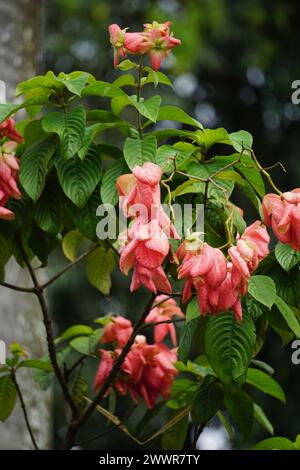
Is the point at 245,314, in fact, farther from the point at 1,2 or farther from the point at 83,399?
the point at 1,2

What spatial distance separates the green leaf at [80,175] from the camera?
139cm

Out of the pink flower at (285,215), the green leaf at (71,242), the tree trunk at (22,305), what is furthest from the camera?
the tree trunk at (22,305)

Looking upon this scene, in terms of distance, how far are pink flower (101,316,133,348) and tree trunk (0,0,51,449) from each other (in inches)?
20.3

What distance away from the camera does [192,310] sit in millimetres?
1264

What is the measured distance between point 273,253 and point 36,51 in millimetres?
1262

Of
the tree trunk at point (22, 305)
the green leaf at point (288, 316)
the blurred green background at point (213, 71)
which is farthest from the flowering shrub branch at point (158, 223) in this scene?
the blurred green background at point (213, 71)

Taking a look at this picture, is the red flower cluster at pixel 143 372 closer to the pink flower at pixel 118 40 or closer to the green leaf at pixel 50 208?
the green leaf at pixel 50 208

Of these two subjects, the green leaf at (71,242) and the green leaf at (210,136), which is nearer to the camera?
the green leaf at (210,136)

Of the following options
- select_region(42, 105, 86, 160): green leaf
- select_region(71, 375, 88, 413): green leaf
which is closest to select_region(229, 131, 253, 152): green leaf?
select_region(42, 105, 86, 160): green leaf

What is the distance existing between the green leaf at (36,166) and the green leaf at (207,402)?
37 cm

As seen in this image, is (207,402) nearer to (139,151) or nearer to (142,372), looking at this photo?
(142,372)

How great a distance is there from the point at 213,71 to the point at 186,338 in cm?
699

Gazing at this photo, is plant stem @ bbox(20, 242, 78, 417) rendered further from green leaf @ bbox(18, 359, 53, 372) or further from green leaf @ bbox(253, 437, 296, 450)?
green leaf @ bbox(253, 437, 296, 450)

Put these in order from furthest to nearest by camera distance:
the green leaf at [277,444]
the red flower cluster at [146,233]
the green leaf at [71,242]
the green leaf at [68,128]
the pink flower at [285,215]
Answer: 1. the green leaf at [71,242]
2. the green leaf at [277,444]
3. the green leaf at [68,128]
4. the pink flower at [285,215]
5. the red flower cluster at [146,233]
